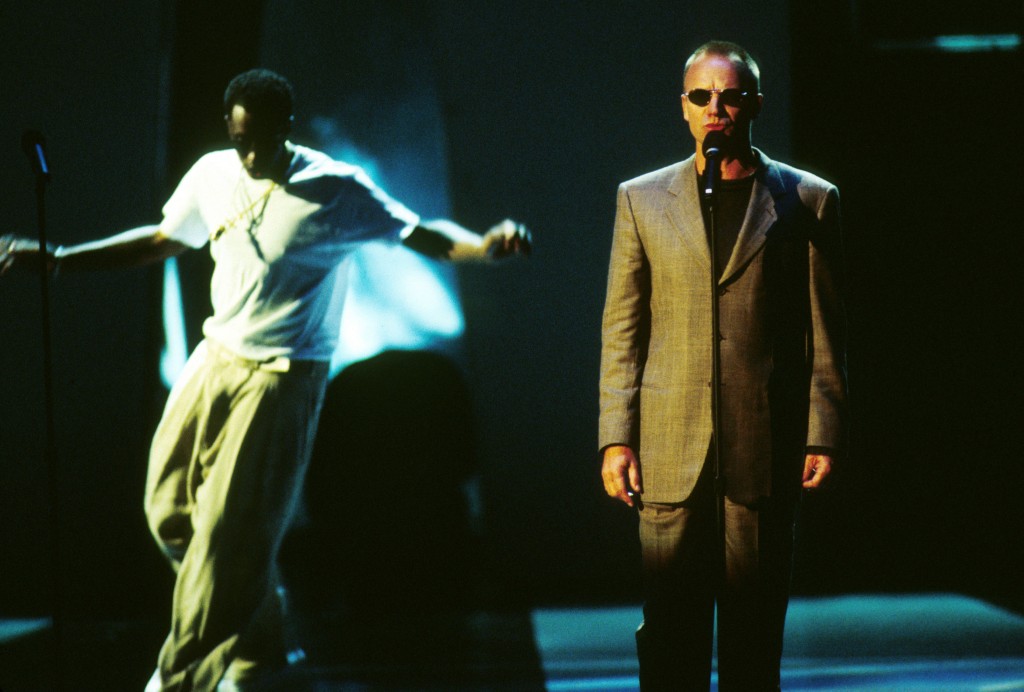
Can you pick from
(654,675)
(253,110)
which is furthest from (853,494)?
(253,110)

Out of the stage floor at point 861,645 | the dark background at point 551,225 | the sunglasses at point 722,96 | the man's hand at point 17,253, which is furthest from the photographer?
the dark background at point 551,225

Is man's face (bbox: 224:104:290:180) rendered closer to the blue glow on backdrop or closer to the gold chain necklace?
the gold chain necklace

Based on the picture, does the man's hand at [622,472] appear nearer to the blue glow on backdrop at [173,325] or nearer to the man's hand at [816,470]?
the man's hand at [816,470]

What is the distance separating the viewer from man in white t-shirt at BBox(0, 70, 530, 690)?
3.45 metres

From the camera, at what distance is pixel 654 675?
2717mm

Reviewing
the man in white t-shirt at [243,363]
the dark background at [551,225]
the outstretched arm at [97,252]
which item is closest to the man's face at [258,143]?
the man in white t-shirt at [243,363]

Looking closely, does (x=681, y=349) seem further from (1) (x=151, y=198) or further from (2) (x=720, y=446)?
(1) (x=151, y=198)

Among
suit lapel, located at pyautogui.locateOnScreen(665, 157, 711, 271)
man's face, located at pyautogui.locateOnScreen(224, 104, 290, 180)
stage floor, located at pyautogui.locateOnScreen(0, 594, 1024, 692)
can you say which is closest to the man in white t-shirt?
man's face, located at pyautogui.locateOnScreen(224, 104, 290, 180)

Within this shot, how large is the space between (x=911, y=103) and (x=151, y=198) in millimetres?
3299

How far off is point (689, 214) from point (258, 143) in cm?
150

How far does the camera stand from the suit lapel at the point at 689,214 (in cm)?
266

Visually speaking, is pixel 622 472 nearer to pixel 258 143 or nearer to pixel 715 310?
pixel 715 310

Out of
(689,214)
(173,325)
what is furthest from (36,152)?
(689,214)

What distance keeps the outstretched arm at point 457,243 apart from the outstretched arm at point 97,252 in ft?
2.56
